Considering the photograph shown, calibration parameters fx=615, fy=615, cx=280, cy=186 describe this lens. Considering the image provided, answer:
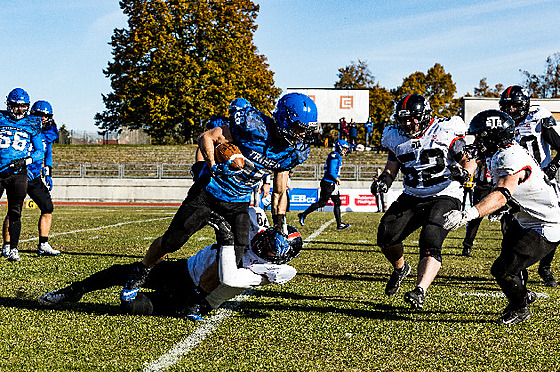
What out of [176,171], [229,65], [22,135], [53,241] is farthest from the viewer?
[229,65]

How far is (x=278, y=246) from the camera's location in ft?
14.1

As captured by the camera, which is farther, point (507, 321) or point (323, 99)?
point (323, 99)

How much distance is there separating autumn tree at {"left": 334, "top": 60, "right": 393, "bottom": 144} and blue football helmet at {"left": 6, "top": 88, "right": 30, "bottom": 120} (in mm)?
45128

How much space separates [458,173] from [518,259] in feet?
3.68

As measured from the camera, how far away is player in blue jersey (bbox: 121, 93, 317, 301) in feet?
14.8

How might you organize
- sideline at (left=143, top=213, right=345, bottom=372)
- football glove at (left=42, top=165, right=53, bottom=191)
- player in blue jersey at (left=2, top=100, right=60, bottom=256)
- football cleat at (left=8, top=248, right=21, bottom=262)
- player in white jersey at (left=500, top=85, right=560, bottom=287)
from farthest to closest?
football glove at (left=42, top=165, right=53, bottom=191) < player in blue jersey at (left=2, top=100, right=60, bottom=256) < football cleat at (left=8, top=248, right=21, bottom=262) < player in white jersey at (left=500, top=85, right=560, bottom=287) < sideline at (left=143, top=213, right=345, bottom=372)

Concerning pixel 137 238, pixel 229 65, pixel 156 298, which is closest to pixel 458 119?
pixel 156 298

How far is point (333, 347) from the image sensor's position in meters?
4.09

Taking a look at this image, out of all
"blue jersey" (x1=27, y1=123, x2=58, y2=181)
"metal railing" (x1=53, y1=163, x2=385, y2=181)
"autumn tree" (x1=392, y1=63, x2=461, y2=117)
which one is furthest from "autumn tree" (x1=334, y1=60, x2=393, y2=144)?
"blue jersey" (x1=27, y1=123, x2=58, y2=181)

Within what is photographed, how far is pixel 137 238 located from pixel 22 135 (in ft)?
11.1

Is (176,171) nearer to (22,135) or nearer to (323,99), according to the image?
(323,99)

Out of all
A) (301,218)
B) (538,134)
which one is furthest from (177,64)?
(538,134)

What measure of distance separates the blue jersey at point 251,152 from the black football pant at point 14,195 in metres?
4.36

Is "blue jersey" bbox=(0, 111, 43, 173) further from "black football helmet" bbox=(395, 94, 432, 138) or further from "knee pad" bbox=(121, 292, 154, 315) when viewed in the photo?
"black football helmet" bbox=(395, 94, 432, 138)
